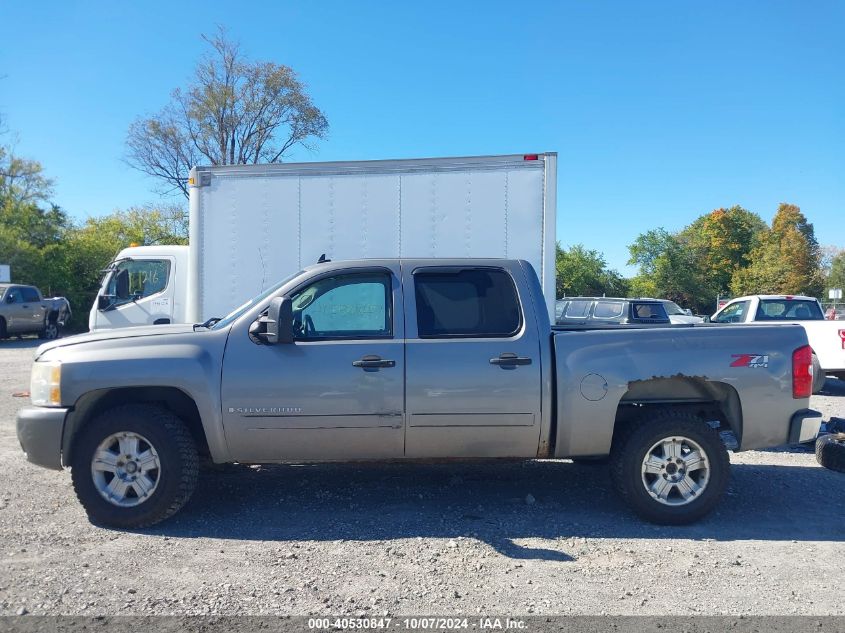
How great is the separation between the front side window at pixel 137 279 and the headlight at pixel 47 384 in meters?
5.21

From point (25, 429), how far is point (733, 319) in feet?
42.4

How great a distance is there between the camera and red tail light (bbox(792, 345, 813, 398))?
191 inches

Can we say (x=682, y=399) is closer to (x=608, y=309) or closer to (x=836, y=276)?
(x=608, y=309)

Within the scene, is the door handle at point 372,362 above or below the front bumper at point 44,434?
above

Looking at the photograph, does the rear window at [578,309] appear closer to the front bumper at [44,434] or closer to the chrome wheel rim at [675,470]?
the chrome wheel rim at [675,470]

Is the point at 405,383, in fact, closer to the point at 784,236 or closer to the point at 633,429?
the point at 633,429

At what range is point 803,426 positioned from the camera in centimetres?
483

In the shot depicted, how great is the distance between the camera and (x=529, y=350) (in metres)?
4.75

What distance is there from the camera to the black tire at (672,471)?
A: 15.6ft

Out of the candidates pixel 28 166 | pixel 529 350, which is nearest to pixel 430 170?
pixel 529 350

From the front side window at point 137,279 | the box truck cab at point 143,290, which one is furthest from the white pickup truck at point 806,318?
the front side window at point 137,279

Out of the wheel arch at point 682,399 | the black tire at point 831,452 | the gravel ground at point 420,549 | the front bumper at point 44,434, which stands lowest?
the gravel ground at point 420,549

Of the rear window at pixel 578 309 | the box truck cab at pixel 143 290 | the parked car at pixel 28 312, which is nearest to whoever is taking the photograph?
the box truck cab at pixel 143 290

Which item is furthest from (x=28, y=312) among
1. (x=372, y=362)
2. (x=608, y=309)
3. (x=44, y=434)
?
(x=372, y=362)
